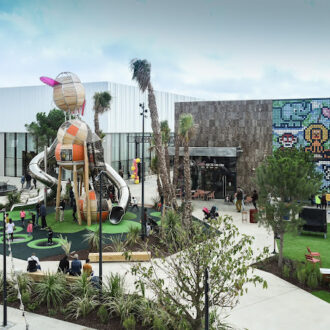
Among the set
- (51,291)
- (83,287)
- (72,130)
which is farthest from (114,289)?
(72,130)

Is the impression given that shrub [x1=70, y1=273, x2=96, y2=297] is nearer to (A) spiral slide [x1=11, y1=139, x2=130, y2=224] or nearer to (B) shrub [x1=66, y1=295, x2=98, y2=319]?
(B) shrub [x1=66, y1=295, x2=98, y2=319]

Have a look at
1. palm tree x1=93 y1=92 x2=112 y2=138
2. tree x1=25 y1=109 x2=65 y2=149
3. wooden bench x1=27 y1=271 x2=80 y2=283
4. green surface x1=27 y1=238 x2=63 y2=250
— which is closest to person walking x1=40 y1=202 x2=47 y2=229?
green surface x1=27 y1=238 x2=63 y2=250

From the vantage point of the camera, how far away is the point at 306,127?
3331 centimetres

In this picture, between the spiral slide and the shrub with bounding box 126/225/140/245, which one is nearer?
the shrub with bounding box 126/225/140/245

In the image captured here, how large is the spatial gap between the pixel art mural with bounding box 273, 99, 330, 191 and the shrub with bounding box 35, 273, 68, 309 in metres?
22.7

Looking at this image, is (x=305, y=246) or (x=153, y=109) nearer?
(x=305, y=246)

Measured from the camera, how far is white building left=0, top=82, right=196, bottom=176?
50.0 m

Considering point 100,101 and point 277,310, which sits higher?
point 100,101

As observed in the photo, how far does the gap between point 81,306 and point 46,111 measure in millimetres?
42214

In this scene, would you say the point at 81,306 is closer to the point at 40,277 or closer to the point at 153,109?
the point at 40,277

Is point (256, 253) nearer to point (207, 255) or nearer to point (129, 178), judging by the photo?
point (207, 255)

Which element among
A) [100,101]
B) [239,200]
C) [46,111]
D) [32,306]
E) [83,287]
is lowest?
[32,306]

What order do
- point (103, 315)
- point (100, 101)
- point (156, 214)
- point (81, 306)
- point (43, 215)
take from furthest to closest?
1. point (100, 101)
2. point (156, 214)
3. point (43, 215)
4. point (81, 306)
5. point (103, 315)

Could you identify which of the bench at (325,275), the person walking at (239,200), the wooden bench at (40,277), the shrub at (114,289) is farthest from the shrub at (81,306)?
the person walking at (239,200)
